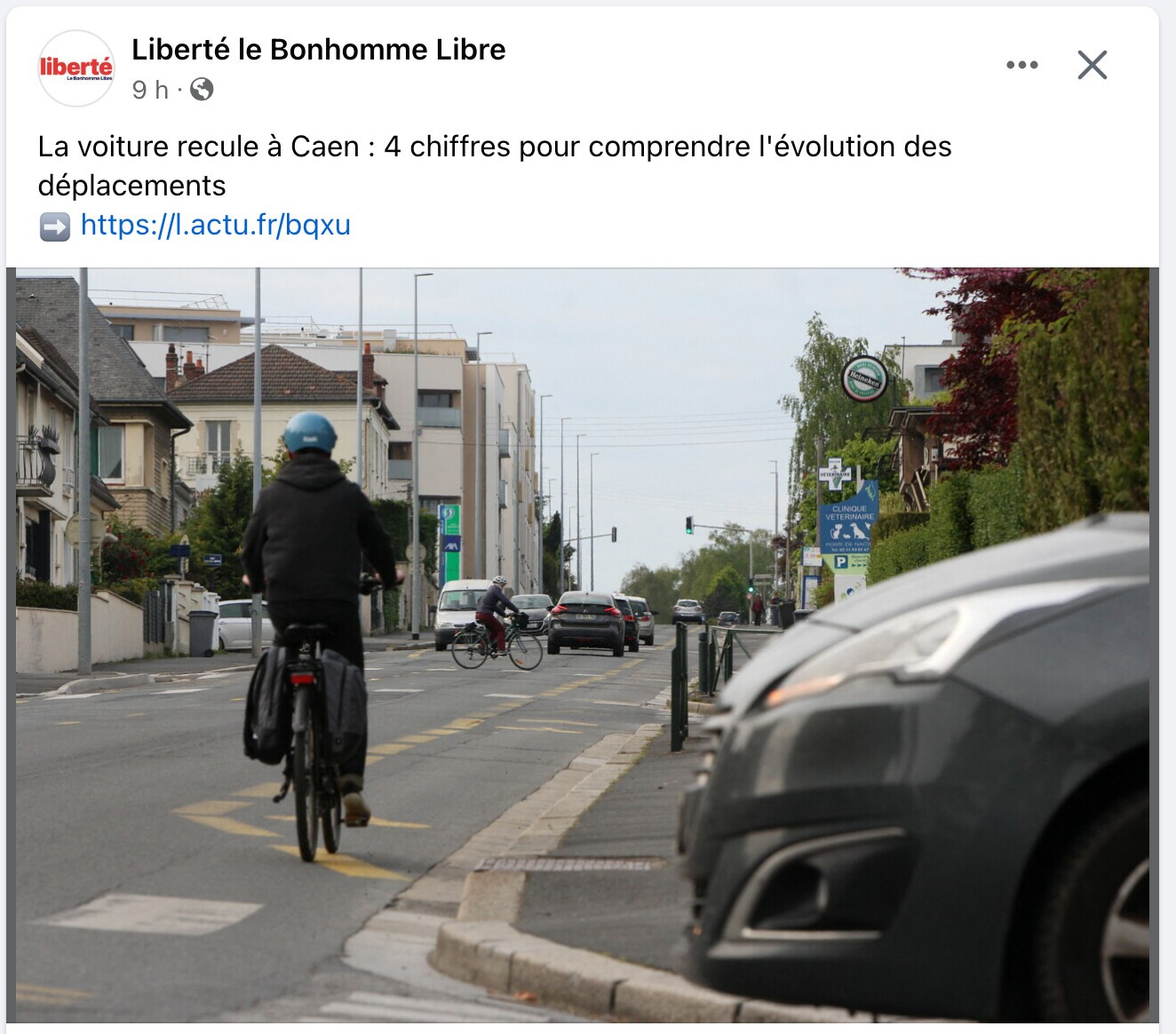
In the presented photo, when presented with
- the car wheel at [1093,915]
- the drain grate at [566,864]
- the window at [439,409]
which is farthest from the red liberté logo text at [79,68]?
the window at [439,409]

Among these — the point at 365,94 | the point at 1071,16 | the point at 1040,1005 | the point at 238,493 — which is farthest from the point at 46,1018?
the point at 238,493

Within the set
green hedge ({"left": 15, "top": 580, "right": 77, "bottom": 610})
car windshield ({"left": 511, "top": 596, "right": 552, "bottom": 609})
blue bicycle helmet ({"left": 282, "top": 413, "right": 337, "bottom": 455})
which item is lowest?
car windshield ({"left": 511, "top": 596, "right": 552, "bottom": 609})

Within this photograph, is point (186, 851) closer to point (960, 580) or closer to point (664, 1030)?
point (664, 1030)

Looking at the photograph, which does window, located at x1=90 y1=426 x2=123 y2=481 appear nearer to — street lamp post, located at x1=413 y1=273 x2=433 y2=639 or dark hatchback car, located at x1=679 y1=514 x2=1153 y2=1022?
street lamp post, located at x1=413 y1=273 x2=433 y2=639

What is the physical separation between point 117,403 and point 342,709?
169ft

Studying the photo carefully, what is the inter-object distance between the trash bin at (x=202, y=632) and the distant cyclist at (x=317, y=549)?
37290 mm

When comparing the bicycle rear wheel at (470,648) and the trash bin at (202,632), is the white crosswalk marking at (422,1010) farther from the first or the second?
the trash bin at (202,632)

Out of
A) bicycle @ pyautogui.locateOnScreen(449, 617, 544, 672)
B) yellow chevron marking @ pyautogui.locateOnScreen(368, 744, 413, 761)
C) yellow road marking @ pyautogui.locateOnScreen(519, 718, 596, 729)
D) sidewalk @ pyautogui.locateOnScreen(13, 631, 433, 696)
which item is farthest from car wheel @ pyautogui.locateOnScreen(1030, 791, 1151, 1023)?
bicycle @ pyautogui.locateOnScreen(449, 617, 544, 672)

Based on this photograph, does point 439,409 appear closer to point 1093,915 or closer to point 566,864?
point 566,864

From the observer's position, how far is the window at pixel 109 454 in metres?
58.7

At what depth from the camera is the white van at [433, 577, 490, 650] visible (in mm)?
50156

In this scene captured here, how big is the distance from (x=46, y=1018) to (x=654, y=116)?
369cm

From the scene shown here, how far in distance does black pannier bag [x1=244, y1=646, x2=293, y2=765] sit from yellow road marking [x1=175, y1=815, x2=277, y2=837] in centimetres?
135

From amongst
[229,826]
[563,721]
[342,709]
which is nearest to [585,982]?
[342,709]
